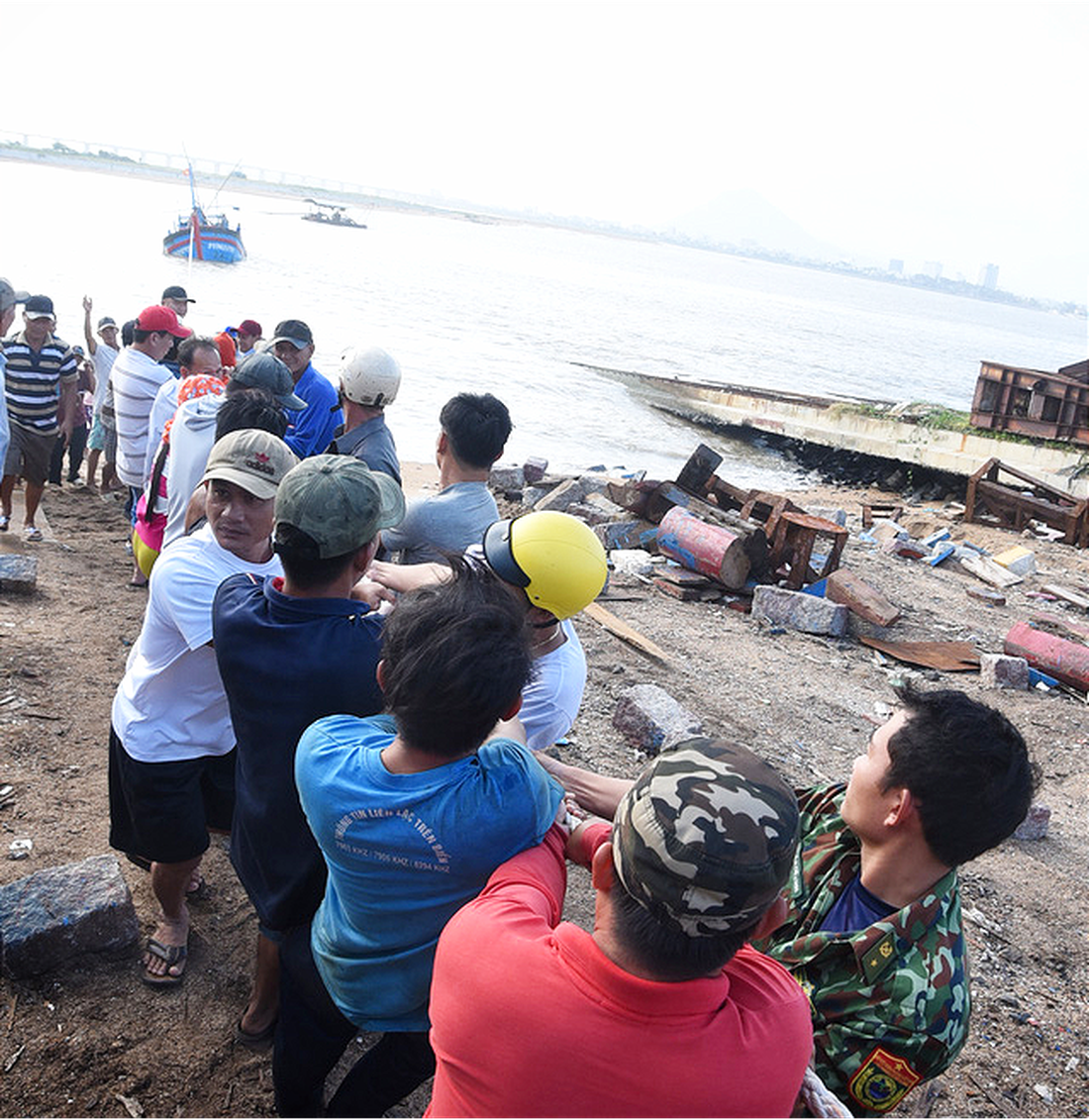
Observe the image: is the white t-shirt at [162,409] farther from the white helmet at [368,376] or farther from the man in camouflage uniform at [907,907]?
the man in camouflage uniform at [907,907]

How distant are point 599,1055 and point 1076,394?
66.8 feet

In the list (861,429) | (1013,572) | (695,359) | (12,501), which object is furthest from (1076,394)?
(695,359)

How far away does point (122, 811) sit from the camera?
2.88m

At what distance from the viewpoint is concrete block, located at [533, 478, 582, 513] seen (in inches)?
421

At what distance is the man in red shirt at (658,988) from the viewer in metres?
1.26

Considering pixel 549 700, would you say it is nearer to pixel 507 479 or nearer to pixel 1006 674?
pixel 1006 674

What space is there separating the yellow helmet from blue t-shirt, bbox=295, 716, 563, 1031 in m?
0.52

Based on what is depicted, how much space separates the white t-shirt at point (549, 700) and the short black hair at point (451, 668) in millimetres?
675

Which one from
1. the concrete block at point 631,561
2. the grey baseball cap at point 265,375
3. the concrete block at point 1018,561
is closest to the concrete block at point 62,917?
the grey baseball cap at point 265,375

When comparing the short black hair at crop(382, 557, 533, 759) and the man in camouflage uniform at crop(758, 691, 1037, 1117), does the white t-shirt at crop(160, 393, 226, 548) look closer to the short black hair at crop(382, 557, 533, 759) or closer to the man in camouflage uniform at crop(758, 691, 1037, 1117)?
the short black hair at crop(382, 557, 533, 759)

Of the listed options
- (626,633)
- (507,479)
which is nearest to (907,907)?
(626,633)

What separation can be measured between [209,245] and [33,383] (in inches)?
1463

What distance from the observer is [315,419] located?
18.7 ft

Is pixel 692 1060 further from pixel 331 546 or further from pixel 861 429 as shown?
pixel 861 429
